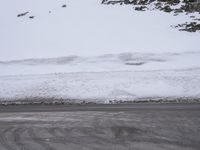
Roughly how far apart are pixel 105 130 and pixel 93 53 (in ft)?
75.0

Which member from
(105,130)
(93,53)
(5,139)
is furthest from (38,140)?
(93,53)

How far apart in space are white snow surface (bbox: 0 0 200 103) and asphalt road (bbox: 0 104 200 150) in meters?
5.51

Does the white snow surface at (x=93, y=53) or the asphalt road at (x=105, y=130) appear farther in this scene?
the white snow surface at (x=93, y=53)

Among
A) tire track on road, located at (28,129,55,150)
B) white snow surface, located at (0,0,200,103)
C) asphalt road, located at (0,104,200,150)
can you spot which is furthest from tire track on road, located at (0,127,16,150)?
white snow surface, located at (0,0,200,103)

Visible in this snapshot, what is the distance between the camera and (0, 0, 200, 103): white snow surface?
20328mm

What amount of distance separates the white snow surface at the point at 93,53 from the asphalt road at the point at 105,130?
5512mm

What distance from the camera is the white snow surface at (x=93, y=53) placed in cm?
2033

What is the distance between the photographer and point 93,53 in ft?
105

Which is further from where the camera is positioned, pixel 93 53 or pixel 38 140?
pixel 93 53

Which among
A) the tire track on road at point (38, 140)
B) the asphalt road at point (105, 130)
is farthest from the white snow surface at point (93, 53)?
the tire track on road at point (38, 140)

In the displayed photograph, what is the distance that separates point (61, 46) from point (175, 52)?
33.4 feet

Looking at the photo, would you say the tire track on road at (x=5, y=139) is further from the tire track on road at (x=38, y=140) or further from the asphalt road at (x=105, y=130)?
the tire track on road at (x=38, y=140)

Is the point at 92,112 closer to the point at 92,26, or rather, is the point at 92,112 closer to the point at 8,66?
the point at 8,66

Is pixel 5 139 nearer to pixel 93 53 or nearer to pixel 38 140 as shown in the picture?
pixel 38 140
